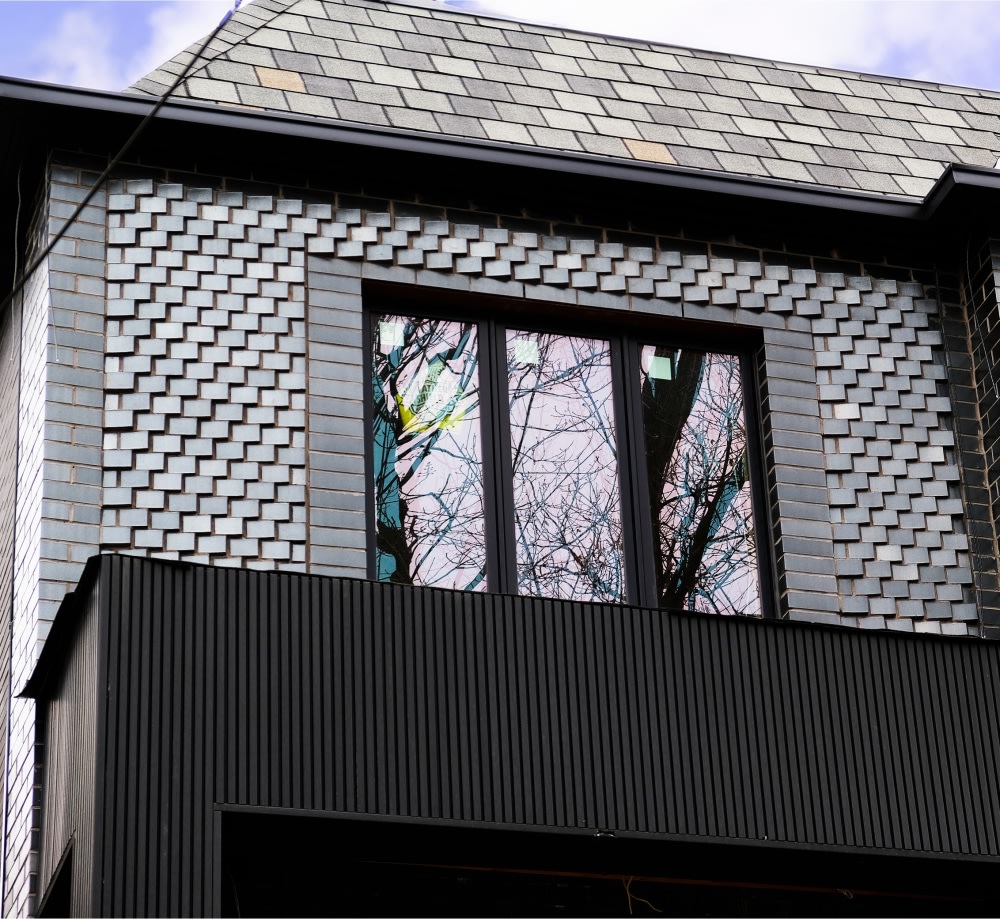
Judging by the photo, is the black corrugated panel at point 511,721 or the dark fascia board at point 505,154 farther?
the dark fascia board at point 505,154

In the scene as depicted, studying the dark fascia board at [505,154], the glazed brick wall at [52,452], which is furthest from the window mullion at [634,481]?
the glazed brick wall at [52,452]

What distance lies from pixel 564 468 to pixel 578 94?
9.66ft

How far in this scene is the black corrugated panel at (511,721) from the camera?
791cm

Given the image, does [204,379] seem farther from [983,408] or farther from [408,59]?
[983,408]

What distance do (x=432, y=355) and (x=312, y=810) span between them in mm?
3553

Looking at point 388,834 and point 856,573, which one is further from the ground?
point 856,573

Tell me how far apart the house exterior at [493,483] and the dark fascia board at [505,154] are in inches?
1.0

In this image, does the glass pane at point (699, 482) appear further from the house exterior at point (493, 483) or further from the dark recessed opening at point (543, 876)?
the dark recessed opening at point (543, 876)

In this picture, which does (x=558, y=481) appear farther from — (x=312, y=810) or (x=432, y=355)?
(x=312, y=810)

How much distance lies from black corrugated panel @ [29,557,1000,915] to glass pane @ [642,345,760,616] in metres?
1.38

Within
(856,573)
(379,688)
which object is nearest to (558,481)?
(856,573)

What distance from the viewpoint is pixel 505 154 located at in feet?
36.4

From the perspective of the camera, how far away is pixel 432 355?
10883 millimetres

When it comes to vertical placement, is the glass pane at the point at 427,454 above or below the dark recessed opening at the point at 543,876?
above
